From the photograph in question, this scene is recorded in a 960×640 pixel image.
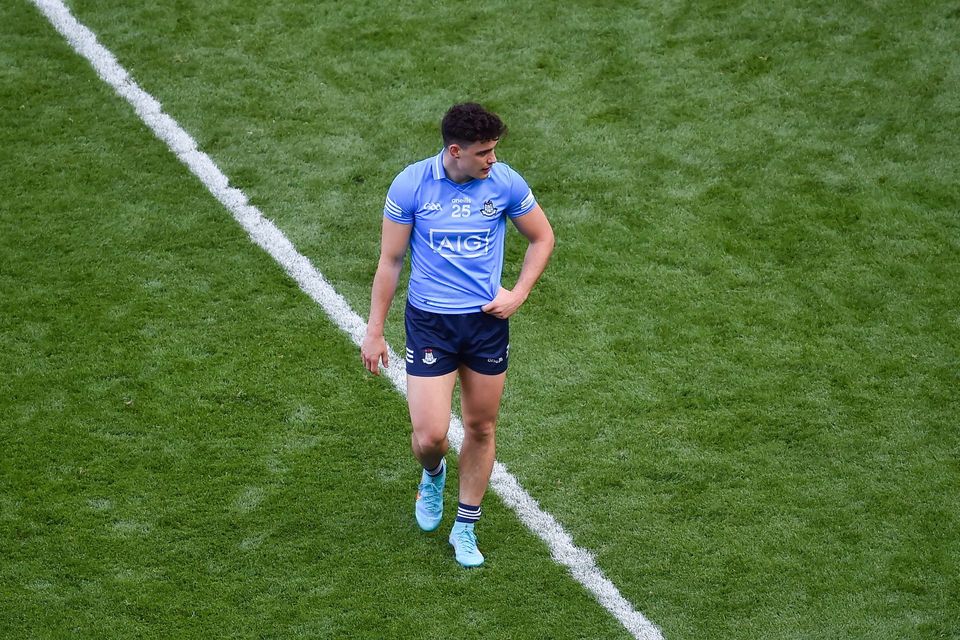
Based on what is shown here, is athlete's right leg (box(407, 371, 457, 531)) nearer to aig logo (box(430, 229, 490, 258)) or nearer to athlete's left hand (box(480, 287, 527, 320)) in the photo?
athlete's left hand (box(480, 287, 527, 320))

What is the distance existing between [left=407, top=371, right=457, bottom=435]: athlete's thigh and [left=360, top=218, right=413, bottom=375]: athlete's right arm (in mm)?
206

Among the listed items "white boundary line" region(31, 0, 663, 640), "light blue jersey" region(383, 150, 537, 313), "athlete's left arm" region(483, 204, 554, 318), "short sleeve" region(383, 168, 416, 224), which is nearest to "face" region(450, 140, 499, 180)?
"light blue jersey" region(383, 150, 537, 313)

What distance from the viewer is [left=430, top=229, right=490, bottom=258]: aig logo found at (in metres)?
5.62

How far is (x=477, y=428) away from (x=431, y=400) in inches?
12.5

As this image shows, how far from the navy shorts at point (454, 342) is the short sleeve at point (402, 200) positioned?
1.57 ft

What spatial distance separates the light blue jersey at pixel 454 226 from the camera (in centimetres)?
557

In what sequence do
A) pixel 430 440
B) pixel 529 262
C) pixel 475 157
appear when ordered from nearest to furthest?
pixel 475 157 < pixel 529 262 < pixel 430 440

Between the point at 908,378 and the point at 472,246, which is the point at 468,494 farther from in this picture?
the point at 908,378

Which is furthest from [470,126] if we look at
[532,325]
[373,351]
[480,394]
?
[532,325]

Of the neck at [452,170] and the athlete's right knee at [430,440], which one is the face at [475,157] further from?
the athlete's right knee at [430,440]

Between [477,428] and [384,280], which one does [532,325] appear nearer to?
[477,428]

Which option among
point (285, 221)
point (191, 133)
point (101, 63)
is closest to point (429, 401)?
point (285, 221)

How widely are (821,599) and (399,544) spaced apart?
216 cm

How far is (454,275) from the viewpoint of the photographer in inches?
225
